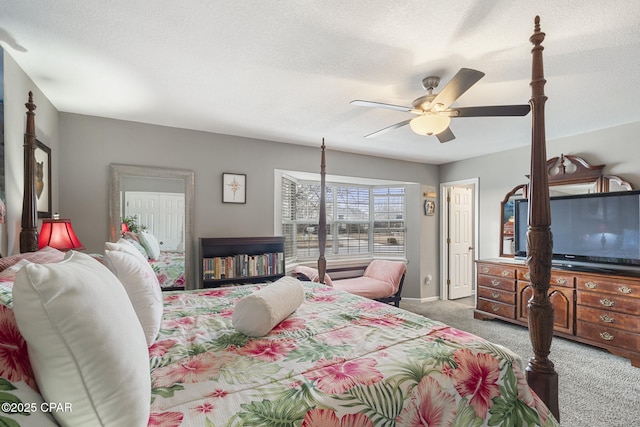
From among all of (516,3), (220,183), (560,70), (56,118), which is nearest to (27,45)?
(56,118)

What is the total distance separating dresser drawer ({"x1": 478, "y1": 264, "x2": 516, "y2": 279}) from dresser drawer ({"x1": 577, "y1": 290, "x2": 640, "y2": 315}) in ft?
2.50

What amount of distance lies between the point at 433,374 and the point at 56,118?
384cm

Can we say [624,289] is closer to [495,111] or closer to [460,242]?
[495,111]

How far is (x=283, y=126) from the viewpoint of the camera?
3.46 metres

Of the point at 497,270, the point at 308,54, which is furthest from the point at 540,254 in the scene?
the point at 497,270

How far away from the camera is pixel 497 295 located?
4094mm

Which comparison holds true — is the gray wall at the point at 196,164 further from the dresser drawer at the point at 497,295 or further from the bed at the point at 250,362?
the dresser drawer at the point at 497,295

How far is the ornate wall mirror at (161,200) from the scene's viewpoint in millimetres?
3225

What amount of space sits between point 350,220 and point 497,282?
2452 millimetres

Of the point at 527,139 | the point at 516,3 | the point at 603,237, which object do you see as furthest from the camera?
the point at 527,139

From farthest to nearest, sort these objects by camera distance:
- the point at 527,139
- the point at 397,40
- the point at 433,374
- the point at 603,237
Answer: the point at 527,139, the point at 603,237, the point at 397,40, the point at 433,374

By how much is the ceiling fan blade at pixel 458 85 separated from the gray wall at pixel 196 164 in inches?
89.7

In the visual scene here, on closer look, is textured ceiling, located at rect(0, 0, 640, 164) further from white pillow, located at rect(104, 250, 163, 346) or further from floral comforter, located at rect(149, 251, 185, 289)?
floral comforter, located at rect(149, 251, 185, 289)

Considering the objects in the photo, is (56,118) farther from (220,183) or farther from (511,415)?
(511,415)
